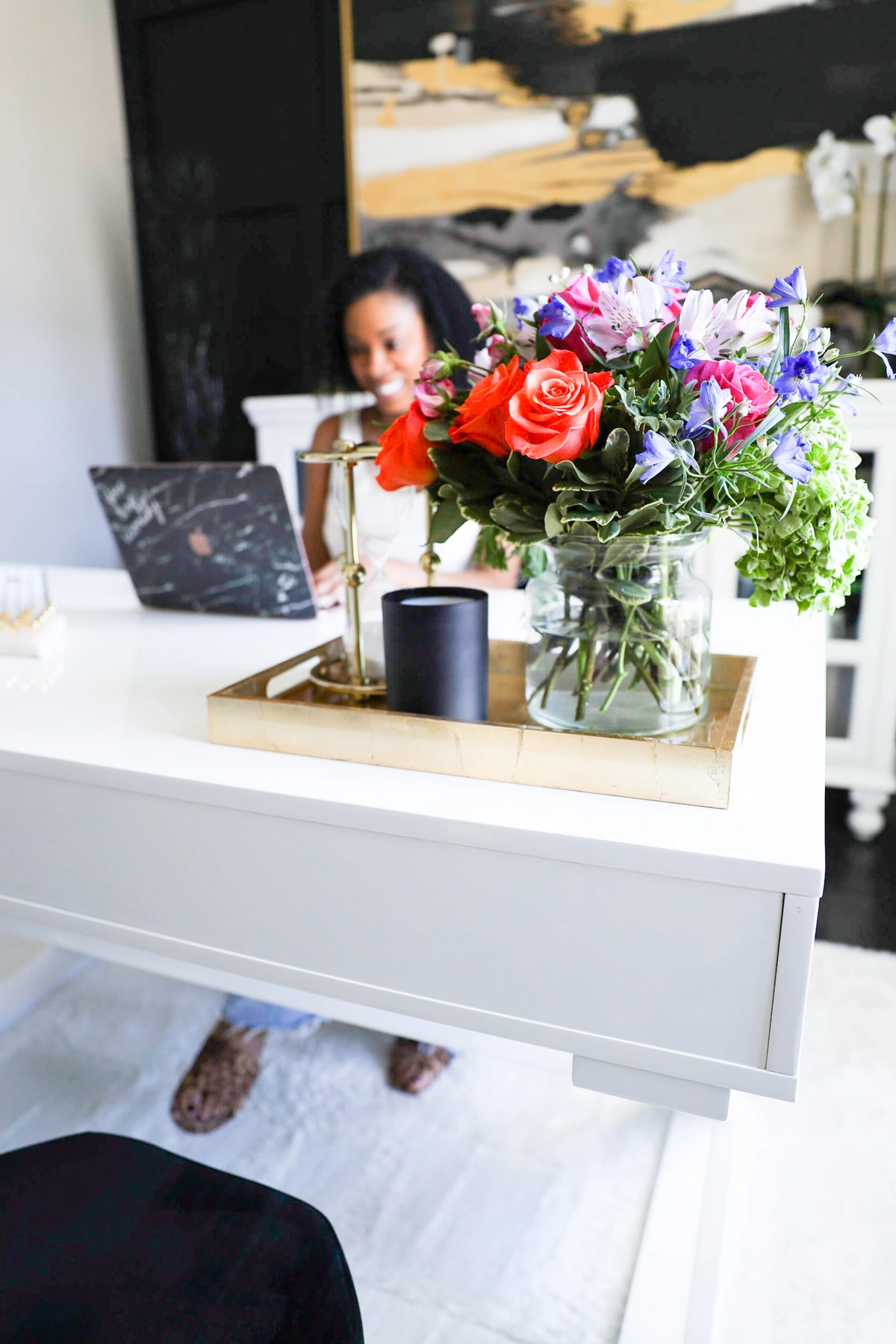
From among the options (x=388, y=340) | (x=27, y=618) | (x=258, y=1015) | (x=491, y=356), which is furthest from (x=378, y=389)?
(x=491, y=356)

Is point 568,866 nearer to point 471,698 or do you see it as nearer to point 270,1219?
point 471,698

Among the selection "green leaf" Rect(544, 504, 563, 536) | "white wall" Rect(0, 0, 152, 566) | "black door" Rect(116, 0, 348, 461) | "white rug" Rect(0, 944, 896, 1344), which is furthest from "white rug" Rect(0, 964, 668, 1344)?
"black door" Rect(116, 0, 348, 461)

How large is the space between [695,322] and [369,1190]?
3.56 feet

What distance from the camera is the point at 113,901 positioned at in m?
0.77

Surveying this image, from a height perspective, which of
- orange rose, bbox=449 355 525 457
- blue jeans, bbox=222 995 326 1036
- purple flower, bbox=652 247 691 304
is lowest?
blue jeans, bbox=222 995 326 1036

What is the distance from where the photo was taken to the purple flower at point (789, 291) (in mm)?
578

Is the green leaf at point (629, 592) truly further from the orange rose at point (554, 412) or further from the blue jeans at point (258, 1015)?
the blue jeans at point (258, 1015)

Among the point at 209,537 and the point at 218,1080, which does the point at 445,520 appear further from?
the point at 218,1080

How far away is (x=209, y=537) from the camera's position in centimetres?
116

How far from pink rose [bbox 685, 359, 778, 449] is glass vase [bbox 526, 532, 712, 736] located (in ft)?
0.34

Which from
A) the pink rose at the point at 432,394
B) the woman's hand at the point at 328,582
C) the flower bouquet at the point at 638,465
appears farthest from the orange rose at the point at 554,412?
the woman's hand at the point at 328,582

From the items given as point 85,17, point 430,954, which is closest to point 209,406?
point 85,17

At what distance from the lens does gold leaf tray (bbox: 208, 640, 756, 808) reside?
2.07 ft

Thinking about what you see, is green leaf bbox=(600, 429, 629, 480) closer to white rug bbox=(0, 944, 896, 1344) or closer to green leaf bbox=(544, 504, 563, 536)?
green leaf bbox=(544, 504, 563, 536)
